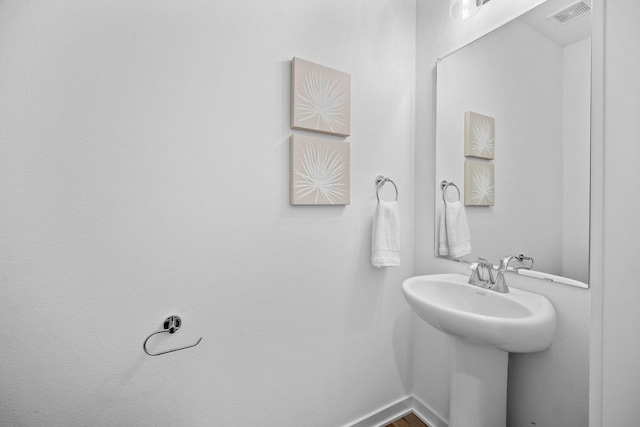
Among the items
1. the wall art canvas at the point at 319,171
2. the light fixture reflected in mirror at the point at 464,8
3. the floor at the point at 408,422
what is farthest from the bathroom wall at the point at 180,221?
the light fixture reflected in mirror at the point at 464,8

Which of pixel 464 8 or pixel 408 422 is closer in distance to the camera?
pixel 464 8

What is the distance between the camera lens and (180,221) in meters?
0.95

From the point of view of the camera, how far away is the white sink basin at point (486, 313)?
84 centimetres

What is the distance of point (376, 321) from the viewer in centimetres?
140

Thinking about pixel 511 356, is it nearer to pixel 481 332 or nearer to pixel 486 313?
pixel 486 313

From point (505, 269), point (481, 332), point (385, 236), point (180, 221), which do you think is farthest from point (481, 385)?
point (180, 221)

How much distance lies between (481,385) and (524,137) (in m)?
1.02

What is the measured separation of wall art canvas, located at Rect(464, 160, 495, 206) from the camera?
121 cm

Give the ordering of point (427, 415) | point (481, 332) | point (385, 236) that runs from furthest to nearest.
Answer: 1. point (427, 415)
2. point (385, 236)
3. point (481, 332)

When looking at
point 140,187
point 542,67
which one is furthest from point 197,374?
point 542,67

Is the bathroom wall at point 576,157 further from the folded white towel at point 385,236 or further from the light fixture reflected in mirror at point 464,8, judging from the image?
the folded white towel at point 385,236

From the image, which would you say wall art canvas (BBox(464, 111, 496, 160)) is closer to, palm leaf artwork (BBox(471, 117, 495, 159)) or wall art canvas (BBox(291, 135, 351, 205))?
palm leaf artwork (BBox(471, 117, 495, 159))

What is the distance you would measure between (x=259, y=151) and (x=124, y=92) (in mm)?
470

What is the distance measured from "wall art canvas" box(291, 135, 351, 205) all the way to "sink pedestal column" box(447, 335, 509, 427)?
81cm
